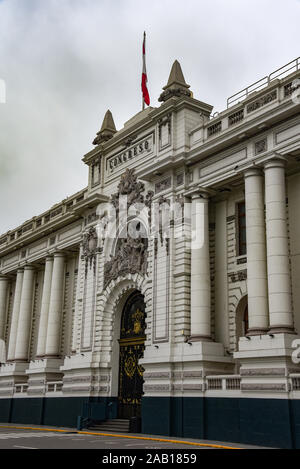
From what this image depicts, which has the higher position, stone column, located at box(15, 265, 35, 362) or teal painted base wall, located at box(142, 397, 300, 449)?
stone column, located at box(15, 265, 35, 362)

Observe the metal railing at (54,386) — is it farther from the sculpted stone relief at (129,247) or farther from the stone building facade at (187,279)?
the sculpted stone relief at (129,247)

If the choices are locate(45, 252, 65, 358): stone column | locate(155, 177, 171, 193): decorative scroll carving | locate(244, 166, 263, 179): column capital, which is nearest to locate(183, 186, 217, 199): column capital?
locate(155, 177, 171, 193): decorative scroll carving

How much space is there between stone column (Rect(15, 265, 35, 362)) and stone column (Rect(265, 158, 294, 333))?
24431 millimetres

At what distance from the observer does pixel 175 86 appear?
95.2 feet

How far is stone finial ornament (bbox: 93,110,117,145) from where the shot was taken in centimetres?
3491

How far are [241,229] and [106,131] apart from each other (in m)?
13.3

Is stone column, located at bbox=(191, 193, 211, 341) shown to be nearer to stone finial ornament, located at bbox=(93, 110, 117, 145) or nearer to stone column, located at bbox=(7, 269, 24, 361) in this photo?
stone finial ornament, located at bbox=(93, 110, 117, 145)
